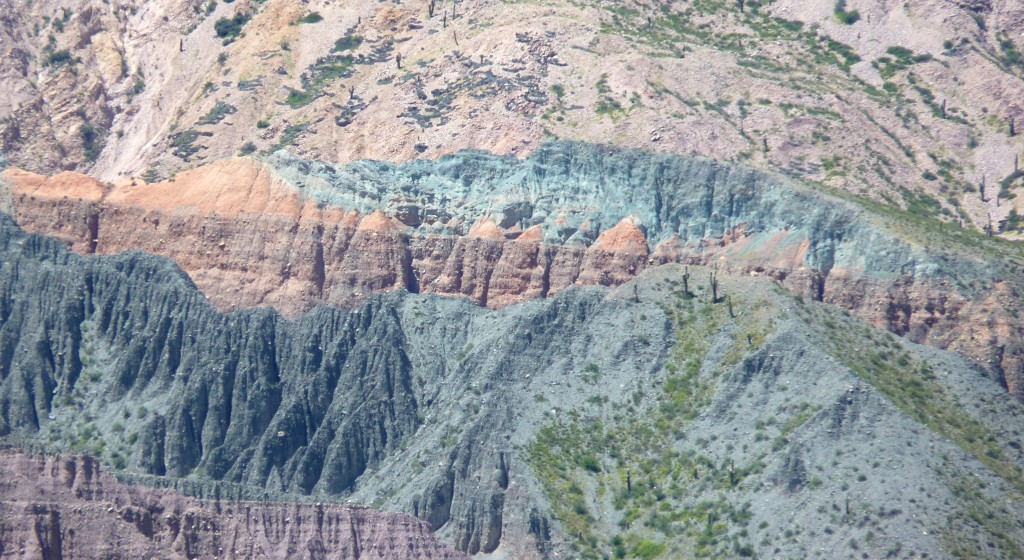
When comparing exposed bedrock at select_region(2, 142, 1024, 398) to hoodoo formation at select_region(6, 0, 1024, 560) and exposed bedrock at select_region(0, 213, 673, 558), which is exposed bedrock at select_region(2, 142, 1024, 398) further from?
exposed bedrock at select_region(0, 213, 673, 558)

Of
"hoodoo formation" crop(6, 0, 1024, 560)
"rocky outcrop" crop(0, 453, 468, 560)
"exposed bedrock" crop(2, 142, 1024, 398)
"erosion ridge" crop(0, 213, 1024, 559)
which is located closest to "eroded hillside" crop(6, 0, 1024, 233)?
"hoodoo formation" crop(6, 0, 1024, 560)

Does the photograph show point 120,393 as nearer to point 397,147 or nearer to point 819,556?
point 397,147

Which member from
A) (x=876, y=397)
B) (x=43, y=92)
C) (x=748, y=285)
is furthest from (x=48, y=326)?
(x=876, y=397)

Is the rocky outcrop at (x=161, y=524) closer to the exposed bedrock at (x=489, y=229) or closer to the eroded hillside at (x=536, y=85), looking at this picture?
the exposed bedrock at (x=489, y=229)

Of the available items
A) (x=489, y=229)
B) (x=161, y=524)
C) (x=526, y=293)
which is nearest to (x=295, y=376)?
(x=526, y=293)

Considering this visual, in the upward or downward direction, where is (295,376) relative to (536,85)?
downward

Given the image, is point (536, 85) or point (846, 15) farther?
point (846, 15)

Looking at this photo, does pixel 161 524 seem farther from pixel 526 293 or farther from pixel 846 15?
pixel 846 15
